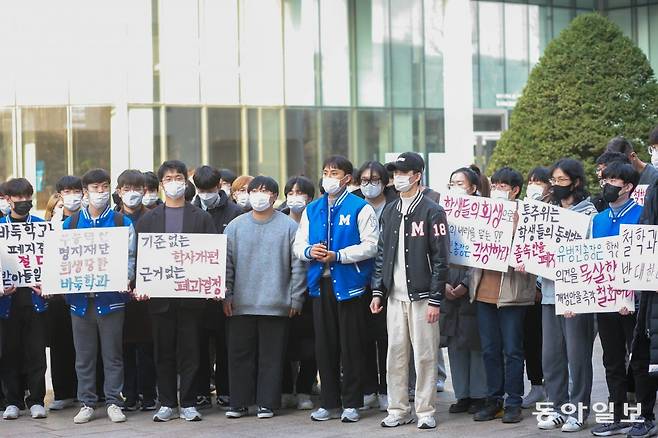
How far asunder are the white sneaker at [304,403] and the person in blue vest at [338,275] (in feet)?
2.04

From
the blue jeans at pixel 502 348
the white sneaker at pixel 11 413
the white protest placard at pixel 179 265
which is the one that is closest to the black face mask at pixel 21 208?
the white protest placard at pixel 179 265

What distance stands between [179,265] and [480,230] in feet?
9.24

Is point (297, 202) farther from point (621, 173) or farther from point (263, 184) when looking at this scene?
point (621, 173)

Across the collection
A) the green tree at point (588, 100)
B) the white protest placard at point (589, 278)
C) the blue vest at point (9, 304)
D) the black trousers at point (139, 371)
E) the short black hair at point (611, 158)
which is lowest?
the black trousers at point (139, 371)

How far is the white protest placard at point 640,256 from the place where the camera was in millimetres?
8531

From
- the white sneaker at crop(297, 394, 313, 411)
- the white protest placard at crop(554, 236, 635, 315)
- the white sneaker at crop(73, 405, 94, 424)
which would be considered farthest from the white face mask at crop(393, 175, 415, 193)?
the white sneaker at crop(73, 405, 94, 424)

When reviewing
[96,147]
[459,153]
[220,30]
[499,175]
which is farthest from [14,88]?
[499,175]

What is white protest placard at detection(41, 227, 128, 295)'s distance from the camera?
10.5 meters

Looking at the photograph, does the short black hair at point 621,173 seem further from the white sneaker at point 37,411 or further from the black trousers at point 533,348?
the white sneaker at point 37,411

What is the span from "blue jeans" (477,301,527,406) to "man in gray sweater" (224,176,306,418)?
178 centimetres

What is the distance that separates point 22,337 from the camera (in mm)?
11000

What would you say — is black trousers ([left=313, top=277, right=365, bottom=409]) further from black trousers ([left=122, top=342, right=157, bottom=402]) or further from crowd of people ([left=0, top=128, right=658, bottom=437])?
black trousers ([left=122, top=342, right=157, bottom=402])

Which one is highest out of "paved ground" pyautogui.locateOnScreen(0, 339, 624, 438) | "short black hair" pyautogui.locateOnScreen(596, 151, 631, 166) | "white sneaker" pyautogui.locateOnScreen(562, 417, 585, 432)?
"short black hair" pyautogui.locateOnScreen(596, 151, 631, 166)

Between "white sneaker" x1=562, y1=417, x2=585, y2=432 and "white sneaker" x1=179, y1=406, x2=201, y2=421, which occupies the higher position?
"white sneaker" x1=562, y1=417, x2=585, y2=432
